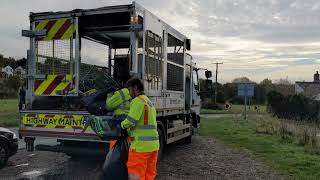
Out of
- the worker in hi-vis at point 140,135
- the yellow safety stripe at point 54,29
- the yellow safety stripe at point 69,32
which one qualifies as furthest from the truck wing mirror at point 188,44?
the worker in hi-vis at point 140,135

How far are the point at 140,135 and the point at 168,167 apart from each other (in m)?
4.31

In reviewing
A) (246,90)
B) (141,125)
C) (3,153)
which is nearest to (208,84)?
(3,153)

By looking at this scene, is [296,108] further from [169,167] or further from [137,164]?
[137,164]

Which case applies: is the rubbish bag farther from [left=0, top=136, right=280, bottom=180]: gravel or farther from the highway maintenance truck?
[left=0, top=136, right=280, bottom=180]: gravel

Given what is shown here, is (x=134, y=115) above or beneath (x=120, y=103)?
beneath

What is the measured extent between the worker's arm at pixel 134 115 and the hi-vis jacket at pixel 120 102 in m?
1.34

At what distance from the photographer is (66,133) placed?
27.9 feet

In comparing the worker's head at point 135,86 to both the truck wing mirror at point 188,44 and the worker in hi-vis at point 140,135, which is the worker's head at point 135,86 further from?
the truck wing mirror at point 188,44

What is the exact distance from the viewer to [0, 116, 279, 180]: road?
8742 mm

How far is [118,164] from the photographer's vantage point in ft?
19.2

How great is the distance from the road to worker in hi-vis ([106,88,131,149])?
186 cm

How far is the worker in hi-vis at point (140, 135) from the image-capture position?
5.66m

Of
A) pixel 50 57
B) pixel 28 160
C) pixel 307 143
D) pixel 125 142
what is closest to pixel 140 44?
pixel 50 57

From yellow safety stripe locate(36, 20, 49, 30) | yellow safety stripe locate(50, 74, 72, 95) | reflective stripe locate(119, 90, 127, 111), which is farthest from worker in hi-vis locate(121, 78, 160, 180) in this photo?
yellow safety stripe locate(36, 20, 49, 30)
